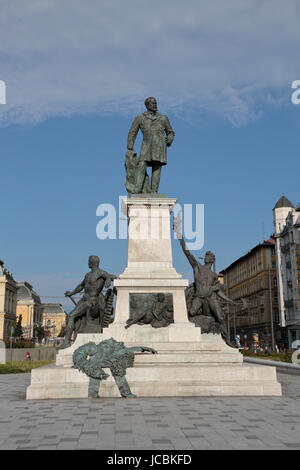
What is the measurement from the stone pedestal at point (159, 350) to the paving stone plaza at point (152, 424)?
1.40ft

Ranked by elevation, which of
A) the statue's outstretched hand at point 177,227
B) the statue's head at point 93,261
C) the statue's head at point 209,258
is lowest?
the statue's head at point 93,261

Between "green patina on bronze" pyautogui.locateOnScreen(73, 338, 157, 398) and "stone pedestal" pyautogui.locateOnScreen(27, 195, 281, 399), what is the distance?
A: 0.57 feet

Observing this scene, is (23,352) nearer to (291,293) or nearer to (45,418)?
(45,418)

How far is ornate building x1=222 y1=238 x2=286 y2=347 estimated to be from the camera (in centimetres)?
7456

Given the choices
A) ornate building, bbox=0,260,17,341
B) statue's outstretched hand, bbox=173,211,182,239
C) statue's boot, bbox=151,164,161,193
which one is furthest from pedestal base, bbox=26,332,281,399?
ornate building, bbox=0,260,17,341

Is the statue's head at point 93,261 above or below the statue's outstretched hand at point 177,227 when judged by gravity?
below

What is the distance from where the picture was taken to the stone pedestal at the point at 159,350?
10.4 m

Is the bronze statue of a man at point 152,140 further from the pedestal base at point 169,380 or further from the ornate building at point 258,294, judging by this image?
the ornate building at point 258,294

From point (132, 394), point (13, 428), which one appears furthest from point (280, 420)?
point (13, 428)

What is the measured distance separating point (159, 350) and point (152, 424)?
4458 millimetres

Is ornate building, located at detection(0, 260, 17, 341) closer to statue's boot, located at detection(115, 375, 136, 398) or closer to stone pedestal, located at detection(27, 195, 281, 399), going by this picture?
stone pedestal, located at detection(27, 195, 281, 399)

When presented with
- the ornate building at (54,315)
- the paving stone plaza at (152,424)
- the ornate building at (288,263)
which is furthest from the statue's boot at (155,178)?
the ornate building at (54,315)

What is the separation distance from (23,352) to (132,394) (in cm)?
2891

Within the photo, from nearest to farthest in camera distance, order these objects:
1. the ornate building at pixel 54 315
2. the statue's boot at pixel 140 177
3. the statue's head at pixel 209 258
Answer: the statue's head at pixel 209 258 → the statue's boot at pixel 140 177 → the ornate building at pixel 54 315
